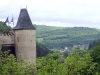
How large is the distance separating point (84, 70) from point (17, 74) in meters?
10.5

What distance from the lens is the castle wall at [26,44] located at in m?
46.8

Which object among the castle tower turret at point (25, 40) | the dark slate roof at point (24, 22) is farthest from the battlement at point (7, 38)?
the dark slate roof at point (24, 22)

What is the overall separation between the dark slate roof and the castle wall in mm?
555

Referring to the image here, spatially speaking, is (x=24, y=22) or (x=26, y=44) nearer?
(x=26, y=44)

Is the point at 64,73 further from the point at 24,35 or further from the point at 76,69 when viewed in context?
the point at 24,35

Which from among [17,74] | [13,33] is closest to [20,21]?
[13,33]

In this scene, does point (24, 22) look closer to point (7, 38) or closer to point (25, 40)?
point (25, 40)

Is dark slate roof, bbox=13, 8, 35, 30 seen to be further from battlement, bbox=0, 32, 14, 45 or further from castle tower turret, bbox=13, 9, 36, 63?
battlement, bbox=0, 32, 14, 45

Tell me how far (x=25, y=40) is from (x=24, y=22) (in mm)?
2423

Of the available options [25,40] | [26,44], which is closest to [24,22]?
[25,40]

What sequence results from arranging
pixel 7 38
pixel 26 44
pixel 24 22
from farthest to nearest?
pixel 7 38, pixel 24 22, pixel 26 44

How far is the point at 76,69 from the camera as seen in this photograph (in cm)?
2670

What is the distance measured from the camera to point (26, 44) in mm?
46938

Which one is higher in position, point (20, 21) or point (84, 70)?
point (20, 21)
